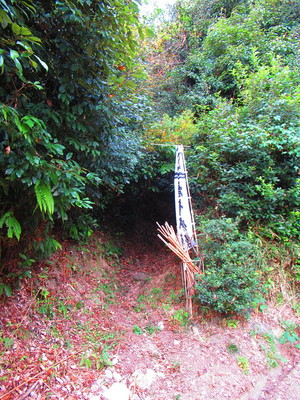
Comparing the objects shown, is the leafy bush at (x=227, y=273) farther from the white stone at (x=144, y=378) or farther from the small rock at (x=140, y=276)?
the small rock at (x=140, y=276)

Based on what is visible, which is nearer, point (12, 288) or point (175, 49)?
point (12, 288)

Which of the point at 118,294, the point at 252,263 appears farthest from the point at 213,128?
the point at 118,294

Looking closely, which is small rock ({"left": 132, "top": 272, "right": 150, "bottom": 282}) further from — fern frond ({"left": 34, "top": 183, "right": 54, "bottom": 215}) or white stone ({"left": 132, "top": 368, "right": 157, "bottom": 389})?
fern frond ({"left": 34, "top": 183, "right": 54, "bottom": 215})

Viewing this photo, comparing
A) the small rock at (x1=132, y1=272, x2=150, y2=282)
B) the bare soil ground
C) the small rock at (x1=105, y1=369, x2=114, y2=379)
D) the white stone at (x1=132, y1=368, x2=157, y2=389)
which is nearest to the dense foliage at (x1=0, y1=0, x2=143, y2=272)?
the bare soil ground

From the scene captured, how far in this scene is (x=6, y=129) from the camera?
5.49 ft

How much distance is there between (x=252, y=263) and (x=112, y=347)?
7.32ft

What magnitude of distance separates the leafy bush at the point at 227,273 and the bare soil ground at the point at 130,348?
12.1 inches

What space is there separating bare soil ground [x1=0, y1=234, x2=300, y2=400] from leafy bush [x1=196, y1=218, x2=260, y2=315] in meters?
0.31

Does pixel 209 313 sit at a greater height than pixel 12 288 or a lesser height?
lesser

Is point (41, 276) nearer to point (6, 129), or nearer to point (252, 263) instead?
point (6, 129)

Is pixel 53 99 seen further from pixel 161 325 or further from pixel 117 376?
pixel 161 325

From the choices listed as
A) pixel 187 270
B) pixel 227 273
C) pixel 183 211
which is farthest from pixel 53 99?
pixel 227 273

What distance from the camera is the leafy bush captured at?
3.04 meters

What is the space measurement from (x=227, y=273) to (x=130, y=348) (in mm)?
1598
